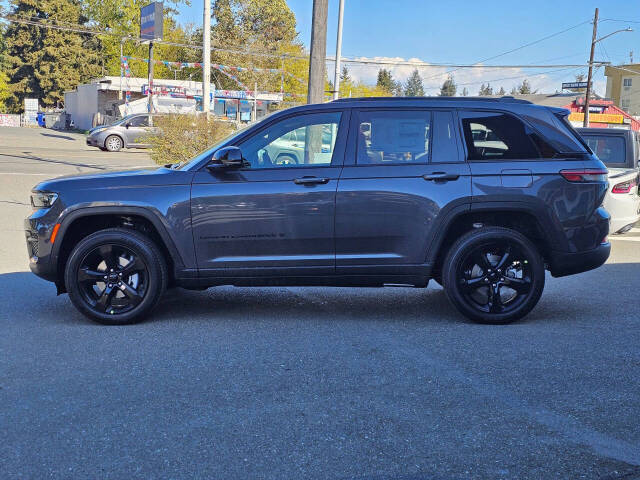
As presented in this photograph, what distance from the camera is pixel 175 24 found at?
92562mm

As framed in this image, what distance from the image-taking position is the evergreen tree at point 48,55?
85.4m

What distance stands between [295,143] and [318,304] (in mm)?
1709

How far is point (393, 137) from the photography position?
246 inches

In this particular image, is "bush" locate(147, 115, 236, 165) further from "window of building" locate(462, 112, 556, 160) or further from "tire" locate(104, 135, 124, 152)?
"tire" locate(104, 135, 124, 152)

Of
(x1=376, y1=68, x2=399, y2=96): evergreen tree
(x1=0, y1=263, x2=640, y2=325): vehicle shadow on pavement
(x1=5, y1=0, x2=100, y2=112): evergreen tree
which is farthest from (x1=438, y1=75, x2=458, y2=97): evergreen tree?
(x1=0, y1=263, x2=640, y2=325): vehicle shadow on pavement

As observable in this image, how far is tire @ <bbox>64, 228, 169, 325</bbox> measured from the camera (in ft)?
19.9

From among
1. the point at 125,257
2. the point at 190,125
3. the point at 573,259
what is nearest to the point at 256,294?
the point at 125,257

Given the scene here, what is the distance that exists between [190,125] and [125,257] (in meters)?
11.8

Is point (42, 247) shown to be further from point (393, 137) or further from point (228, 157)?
point (393, 137)

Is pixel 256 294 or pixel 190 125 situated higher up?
pixel 190 125

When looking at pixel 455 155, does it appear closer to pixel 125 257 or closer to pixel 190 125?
pixel 125 257

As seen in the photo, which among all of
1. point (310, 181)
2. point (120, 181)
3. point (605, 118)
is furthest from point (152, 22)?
point (310, 181)

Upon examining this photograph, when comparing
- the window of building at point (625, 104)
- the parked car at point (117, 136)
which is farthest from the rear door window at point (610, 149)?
the window of building at point (625, 104)

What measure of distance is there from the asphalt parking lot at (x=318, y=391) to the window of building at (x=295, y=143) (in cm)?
137
